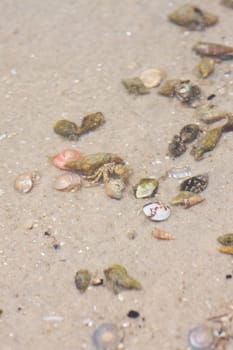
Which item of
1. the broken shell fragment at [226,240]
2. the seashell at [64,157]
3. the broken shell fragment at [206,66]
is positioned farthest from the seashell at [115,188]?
the broken shell fragment at [206,66]

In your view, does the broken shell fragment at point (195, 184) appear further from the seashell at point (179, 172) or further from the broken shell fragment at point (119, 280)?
the broken shell fragment at point (119, 280)

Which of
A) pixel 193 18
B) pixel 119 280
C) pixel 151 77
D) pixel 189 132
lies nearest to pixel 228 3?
pixel 193 18

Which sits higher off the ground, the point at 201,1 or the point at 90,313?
the point at 201,1

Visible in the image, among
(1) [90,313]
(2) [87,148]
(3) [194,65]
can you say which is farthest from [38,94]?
(1) [90,313]

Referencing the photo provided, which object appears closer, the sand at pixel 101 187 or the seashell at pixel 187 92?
the sand at pixel 101 187

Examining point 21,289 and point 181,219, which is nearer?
point 21,289

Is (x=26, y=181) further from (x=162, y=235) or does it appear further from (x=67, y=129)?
(x=162, y=235)

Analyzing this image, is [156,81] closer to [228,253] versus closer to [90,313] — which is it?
[228,253]
